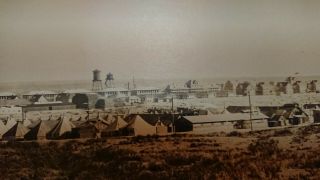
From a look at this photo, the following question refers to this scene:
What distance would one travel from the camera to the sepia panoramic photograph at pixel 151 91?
210cm

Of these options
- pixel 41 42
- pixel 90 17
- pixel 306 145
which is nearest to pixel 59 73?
pixel 41 42

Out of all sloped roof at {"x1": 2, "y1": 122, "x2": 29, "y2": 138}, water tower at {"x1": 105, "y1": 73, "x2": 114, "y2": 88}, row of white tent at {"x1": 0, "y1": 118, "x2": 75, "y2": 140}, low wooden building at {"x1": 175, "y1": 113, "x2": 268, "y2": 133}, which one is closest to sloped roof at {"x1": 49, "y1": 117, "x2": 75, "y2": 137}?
row of white tent at {"x1": 0, "y1": 118, "x2": 75, "y2": 140}

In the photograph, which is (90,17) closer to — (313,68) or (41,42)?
(41,42)

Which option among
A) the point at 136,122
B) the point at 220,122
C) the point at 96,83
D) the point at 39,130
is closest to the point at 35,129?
the point at 39,130

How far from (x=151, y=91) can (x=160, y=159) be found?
345mm

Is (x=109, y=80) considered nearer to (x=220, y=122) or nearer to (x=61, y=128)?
(x=61, y=128)

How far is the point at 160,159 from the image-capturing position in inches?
83.2

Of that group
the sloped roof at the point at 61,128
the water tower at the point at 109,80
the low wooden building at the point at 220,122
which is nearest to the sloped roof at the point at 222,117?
the low wooden building at the point at 220,122

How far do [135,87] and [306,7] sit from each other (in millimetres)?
1038

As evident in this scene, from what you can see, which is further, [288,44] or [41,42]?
[288,44]

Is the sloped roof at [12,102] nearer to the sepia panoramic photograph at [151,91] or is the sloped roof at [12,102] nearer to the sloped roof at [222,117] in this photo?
the sepia panoramic photograph at [151,91]

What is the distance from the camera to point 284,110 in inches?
90.3

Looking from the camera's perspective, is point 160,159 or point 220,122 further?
point 220,122

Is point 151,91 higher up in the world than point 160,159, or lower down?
higher up
